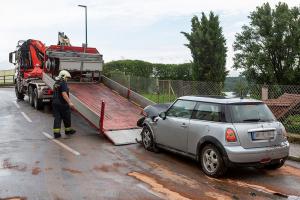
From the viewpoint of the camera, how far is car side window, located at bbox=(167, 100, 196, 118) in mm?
9245

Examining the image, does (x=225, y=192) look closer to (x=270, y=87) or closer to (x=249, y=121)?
(x=249, y=121)

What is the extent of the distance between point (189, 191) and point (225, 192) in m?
0.61

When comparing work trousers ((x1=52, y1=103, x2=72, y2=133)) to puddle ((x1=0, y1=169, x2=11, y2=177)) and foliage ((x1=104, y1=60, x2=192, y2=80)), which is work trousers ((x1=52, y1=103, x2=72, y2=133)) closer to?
puddle ((x1=0, y1=169, x2=11, y2=177))

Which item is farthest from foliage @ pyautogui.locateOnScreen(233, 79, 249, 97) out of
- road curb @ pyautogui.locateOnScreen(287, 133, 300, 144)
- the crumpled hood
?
the crumpled hood

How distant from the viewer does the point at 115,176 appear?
27.0ft

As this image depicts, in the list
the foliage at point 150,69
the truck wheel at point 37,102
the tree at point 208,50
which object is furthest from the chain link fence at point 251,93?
the foliage at point 150,69

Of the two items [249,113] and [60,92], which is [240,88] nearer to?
[60,92]

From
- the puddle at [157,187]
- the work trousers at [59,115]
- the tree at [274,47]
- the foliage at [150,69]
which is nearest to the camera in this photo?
the puddle at [157,187]

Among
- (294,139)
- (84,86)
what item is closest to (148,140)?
(294,139)

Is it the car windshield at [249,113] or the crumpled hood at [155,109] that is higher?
the car windshield at [249,113]

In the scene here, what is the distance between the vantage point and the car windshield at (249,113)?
8.28m

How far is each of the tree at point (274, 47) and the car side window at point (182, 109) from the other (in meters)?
12.0

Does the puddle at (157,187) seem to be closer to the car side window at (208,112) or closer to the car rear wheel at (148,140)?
the car side window at (208,112)

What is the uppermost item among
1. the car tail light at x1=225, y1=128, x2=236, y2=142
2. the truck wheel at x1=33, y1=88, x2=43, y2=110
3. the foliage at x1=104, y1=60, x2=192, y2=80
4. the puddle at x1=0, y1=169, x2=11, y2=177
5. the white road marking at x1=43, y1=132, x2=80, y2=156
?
the foliage at x1=104, y1=60, x2=192, y2=80
